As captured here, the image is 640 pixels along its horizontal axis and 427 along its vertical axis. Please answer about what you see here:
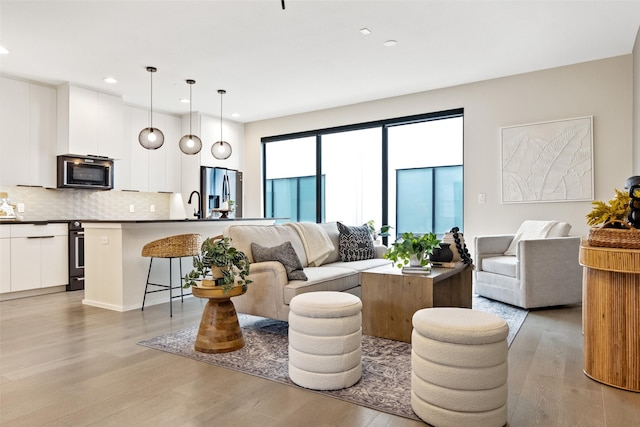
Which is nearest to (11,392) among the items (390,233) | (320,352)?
(320,352)

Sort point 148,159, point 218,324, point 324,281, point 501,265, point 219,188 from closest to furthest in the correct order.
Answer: point 218,324
point 324,281
point 501,265
point 148,159
point 219,188

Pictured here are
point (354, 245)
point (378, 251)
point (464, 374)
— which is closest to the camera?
point (464, 374)

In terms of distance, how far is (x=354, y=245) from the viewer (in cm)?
439

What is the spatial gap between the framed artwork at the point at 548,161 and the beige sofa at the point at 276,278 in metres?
2.46

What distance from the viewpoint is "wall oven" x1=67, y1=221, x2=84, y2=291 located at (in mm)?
5359

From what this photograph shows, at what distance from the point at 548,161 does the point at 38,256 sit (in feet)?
21.2

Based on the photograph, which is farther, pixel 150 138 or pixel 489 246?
pixel 150 138

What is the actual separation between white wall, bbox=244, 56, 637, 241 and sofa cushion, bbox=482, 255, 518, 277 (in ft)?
2.90

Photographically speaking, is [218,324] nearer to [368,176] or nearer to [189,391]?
[189,391]

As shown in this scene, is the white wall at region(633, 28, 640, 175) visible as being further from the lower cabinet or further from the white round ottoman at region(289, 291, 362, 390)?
the lower cabinet

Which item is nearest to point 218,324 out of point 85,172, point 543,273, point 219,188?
point 543,273

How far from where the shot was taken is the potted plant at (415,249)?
10.2 ft

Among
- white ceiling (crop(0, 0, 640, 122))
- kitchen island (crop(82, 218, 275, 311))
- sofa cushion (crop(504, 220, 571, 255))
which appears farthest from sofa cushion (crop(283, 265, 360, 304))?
white ceiling (crop(0, 0, 640, 122))

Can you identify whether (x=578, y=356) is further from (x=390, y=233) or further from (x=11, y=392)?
(x=390, y=233)
